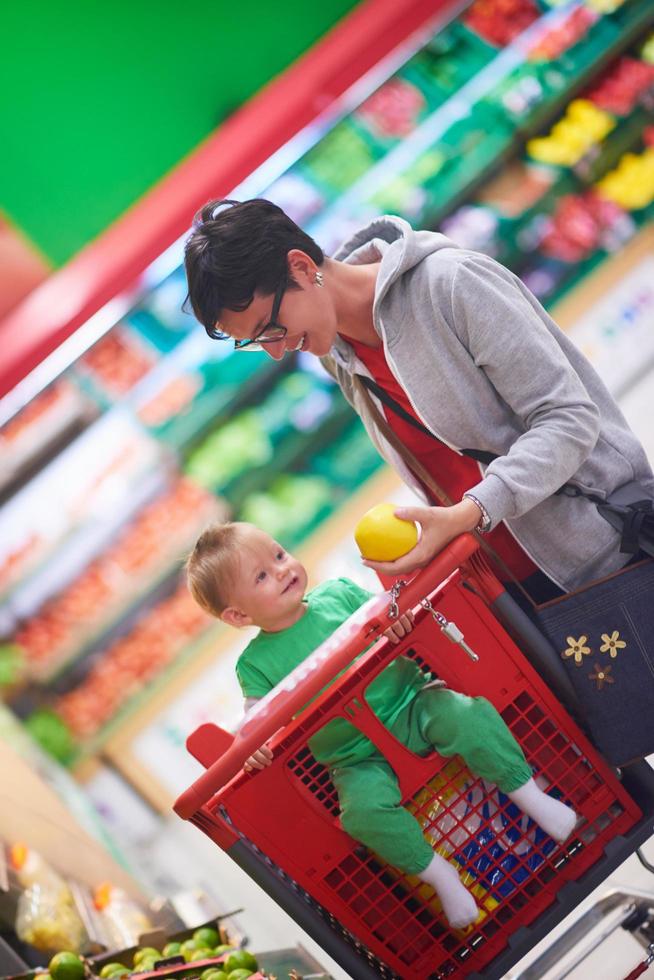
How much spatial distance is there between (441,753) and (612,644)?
369 mm

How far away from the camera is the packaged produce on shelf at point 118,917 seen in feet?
12.4

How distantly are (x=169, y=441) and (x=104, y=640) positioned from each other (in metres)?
1.04

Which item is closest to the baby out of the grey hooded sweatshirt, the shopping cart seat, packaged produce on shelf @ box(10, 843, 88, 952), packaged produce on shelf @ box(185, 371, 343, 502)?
the shopping cart seat

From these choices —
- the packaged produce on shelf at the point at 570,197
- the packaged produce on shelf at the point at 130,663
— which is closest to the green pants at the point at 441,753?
the packaged produce on shelf at the point at 130,663

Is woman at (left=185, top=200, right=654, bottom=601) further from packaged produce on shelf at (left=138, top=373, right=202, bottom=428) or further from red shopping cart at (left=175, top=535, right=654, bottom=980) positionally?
packaged produce on shelf at (left=138, top=373, right=202, bottom=428)

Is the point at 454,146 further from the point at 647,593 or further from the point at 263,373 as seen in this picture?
the point at 647,593

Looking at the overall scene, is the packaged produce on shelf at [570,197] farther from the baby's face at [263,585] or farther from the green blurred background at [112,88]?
the baby's face at [263,585]

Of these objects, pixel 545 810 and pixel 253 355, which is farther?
pixel 253 355

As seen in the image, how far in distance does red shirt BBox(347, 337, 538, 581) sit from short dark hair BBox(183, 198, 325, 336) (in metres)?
0.27

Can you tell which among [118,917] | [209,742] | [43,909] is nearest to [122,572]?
[118,917]

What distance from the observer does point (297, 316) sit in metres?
2.11

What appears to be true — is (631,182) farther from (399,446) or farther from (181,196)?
(399,446)

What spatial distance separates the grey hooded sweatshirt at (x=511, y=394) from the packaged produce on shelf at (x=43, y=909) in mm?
2142

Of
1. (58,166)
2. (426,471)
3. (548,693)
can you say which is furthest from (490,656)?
(58,166)
